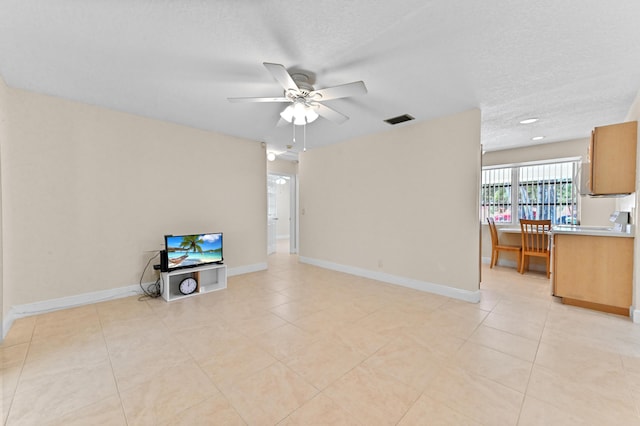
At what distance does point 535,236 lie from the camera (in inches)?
177

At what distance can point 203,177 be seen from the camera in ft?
13.4

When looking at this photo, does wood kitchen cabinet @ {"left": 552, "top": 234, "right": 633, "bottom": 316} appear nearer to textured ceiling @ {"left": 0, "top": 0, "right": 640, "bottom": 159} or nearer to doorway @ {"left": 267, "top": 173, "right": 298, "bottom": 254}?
textured ceiling @ {"left": 0, "top": 0, "right": 640, "bottom": 159}

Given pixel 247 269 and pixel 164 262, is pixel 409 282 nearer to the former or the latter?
pixel 247 269

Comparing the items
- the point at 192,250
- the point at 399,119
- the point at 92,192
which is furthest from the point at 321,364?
the point at 92,192

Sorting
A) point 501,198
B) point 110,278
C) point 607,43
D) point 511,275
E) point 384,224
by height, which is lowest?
point 511,275

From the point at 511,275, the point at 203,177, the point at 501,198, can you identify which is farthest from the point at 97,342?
the point at 501,198

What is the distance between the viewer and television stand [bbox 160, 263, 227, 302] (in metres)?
3.23

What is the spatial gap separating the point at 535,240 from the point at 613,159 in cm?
203

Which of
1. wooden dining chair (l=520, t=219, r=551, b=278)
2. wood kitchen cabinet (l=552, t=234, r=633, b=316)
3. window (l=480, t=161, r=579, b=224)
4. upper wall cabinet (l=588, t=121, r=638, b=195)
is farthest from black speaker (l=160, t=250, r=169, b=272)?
wooden dining chair (l=520, t=219, r=551, b=278)

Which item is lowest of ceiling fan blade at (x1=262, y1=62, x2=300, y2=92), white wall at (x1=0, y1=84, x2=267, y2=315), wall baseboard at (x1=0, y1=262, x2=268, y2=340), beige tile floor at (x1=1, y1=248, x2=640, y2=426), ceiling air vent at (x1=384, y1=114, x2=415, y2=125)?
beige tile floor at (x1=1, y1=248, x2=640, y2=426)

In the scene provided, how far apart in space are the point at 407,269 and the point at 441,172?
151cm

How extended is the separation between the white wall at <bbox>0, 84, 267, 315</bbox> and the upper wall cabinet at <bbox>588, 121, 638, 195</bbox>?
5.05 m

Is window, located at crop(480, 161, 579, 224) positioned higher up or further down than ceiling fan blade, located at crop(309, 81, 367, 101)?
further down

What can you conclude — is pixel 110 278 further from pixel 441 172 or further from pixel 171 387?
pixel 441 172
